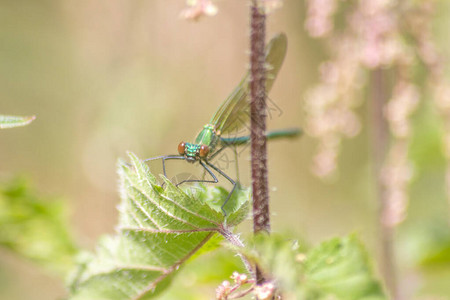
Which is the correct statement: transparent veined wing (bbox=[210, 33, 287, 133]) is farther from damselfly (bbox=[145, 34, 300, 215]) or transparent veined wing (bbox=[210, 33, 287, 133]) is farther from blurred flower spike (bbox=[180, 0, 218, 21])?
blurred flower spike (bbox=[180, 0, 218, 21])

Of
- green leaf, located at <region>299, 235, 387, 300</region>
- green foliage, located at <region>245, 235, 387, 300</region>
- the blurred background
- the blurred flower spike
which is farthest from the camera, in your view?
the blurred background

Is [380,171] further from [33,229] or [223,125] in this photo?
[33,229]

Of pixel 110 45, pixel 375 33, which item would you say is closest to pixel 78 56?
pixel 110 45

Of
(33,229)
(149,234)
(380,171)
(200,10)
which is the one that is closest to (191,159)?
(149,234)

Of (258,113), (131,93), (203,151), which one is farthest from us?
(131,93)

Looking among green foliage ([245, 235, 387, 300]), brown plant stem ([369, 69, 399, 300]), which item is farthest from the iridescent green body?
brown plant stem ([369, 69, 399, 300])

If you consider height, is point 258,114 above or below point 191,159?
below
